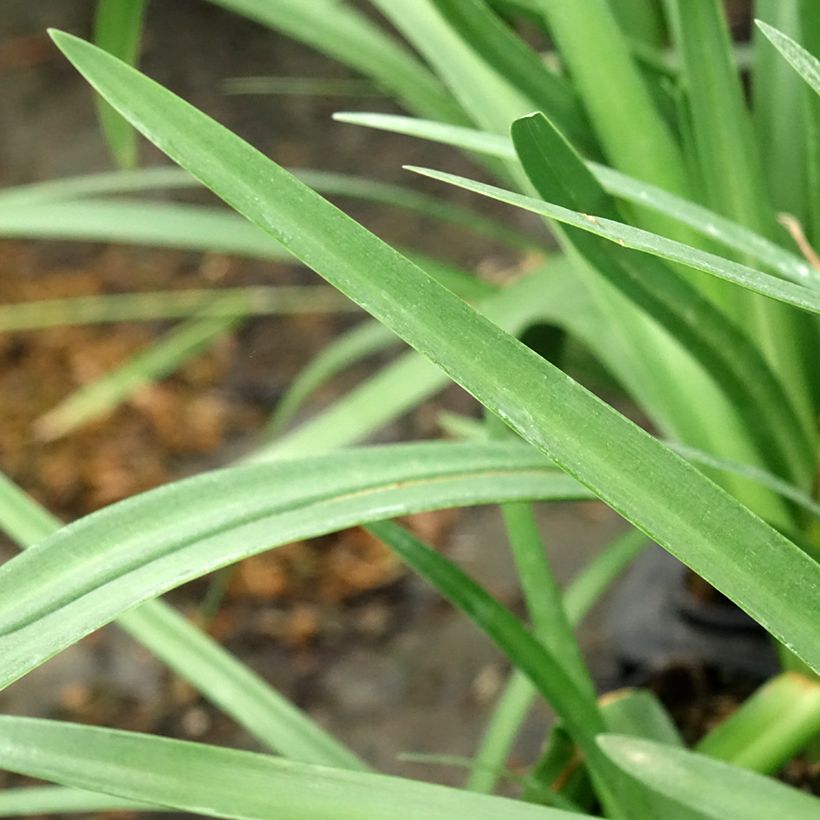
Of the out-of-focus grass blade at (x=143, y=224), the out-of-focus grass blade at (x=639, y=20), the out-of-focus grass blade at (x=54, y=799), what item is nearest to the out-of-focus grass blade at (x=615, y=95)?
the out-of-focus grass blade at (x=639, y=20)

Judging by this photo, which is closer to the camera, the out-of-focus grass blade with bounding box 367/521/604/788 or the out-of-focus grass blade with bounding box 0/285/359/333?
the out-of-focus grass blade with bounding box 367/521/604/788

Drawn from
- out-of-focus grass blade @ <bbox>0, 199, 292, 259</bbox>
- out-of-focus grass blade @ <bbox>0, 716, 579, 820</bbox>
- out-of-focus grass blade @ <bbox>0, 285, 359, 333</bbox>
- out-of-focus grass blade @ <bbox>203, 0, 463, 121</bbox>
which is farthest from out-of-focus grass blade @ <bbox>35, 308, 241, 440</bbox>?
out-of-focus grass blade @ <bbox>0, 716, 579, 820</bbox>

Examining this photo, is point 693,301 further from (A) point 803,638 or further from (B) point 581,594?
(B) point 581,594

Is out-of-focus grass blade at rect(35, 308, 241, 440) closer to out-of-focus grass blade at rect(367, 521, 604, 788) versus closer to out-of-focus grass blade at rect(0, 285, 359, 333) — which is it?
out-of-focus grass blade at rect(0, 285, 359, 333)

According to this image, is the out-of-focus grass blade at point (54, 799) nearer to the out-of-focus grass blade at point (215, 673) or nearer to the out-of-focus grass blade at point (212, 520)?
the out-of-focus grass blade at point (215, 673)

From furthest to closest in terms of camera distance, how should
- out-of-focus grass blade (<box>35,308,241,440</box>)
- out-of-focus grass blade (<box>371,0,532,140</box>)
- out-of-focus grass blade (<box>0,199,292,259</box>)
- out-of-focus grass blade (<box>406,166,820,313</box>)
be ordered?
out-of-focus grass blade (<box>35,308,241,440</box>) → out-of-focus grass blade (<box>0,199,292,259</box>) → out-of-focus grass blade (<box>371,0,532,140</box>) → out-of-focus grass blade (<box>406,166,820,313</box>)

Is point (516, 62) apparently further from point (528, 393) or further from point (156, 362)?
point (156, 362)

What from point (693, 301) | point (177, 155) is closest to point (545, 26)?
point (693, 301)
